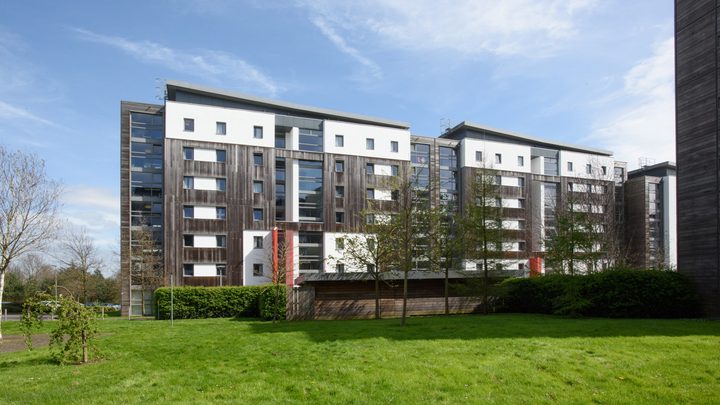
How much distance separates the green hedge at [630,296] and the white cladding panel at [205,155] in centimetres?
3049

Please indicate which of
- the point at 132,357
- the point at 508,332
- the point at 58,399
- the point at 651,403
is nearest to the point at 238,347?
the point at 132,357

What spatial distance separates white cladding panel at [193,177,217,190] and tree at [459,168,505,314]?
2375 cm

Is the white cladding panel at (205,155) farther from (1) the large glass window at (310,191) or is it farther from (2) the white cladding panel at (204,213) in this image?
(1) the large glass window at (310,191)

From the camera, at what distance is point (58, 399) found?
8617 mm

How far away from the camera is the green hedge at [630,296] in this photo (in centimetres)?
1977

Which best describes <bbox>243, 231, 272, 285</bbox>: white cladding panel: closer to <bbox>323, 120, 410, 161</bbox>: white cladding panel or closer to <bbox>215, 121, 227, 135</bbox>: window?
<bbox>215, 121, 227, 135</bbox>: window

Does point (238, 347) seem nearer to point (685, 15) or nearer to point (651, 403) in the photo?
point (651, 403)

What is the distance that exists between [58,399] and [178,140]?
116 feet

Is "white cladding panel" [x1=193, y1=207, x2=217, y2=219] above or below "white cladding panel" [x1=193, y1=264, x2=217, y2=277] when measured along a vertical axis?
above

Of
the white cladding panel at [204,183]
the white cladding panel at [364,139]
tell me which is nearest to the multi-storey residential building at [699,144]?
the white cladding panel at [364,139]

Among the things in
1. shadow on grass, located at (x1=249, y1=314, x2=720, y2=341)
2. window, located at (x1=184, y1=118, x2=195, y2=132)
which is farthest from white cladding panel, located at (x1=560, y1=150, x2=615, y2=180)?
shadow on grass, located at (x1=249, y1=314, x2=720, y2=341)

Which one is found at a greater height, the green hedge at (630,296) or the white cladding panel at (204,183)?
the white cladding panel at (204,183)

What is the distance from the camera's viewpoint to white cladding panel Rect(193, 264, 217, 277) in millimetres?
41219

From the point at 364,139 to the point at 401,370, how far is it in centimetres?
3947
